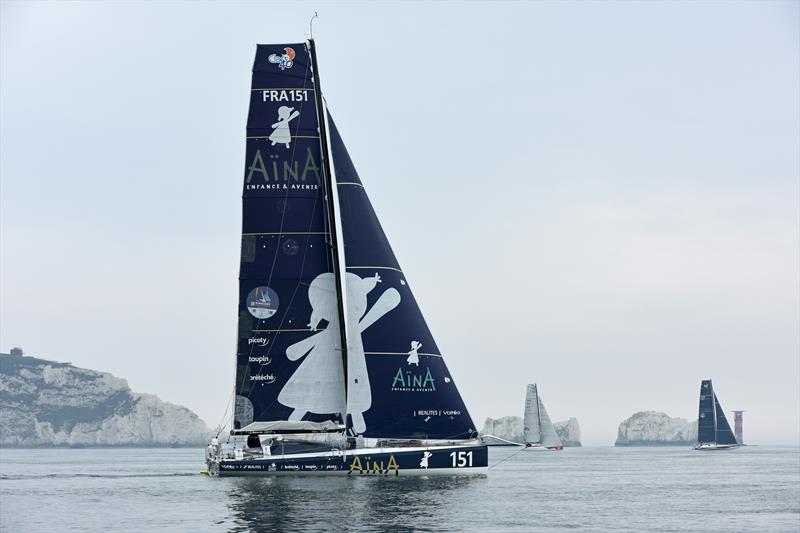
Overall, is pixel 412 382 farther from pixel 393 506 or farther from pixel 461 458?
pixel 393 506

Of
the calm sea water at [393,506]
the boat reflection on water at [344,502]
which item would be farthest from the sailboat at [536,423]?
the boat reflection on water at [344,502]

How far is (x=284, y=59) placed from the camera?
2047 inches

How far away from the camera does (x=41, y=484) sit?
63.0 m

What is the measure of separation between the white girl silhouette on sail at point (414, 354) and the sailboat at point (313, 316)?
0.21 ft

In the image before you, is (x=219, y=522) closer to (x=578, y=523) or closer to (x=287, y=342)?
(x=578, y=523)

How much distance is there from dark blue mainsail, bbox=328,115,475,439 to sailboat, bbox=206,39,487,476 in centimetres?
5

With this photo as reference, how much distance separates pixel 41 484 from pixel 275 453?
2059cm

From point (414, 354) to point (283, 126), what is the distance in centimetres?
1224

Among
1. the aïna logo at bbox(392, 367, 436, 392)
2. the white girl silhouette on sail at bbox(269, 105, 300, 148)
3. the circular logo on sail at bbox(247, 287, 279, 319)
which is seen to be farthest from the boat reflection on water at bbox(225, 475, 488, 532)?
the white girl silhouette on sail at bbox(269, 105, 300, 148)

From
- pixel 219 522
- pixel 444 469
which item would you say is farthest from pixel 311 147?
pixel 219 522

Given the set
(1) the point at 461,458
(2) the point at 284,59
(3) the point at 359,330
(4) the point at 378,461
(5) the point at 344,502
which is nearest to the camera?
(5) the point at 344,502

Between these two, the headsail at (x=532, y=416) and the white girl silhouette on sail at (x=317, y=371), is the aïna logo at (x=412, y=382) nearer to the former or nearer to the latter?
the white girl silhouette on sail at (x=317, y=371)

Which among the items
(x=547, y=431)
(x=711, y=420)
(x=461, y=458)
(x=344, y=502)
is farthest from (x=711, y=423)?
(x=344, y=502)

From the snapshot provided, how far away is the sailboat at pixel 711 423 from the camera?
148 metres
